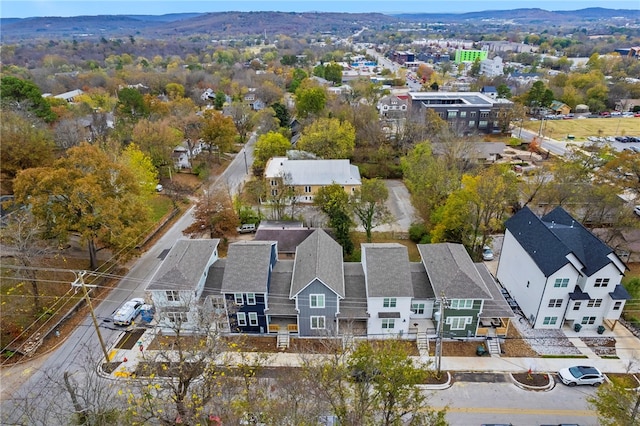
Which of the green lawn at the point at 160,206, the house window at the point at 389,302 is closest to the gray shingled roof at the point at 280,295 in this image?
the house window at the point at 389,302

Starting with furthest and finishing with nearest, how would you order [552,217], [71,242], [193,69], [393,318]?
[193,69] < [71,242] < [552,217] < [393,318]

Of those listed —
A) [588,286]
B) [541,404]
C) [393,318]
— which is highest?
[588,286]

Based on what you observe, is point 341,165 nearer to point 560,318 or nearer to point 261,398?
point 560,318

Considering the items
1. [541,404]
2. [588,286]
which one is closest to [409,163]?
[588,286]

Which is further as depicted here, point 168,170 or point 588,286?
point 168,170

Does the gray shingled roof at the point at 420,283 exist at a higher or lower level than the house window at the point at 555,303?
higher

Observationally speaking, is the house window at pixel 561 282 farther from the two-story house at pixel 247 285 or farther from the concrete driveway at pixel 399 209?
the two-story house at pixel 247 285

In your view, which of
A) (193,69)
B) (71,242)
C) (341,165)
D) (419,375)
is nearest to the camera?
(419,375)

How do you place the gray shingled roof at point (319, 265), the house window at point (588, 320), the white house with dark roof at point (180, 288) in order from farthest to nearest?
the house window at point (588, 320) < the white house with dark roof at point (180, 288) < the gray shingled roof at point (319, 265)
